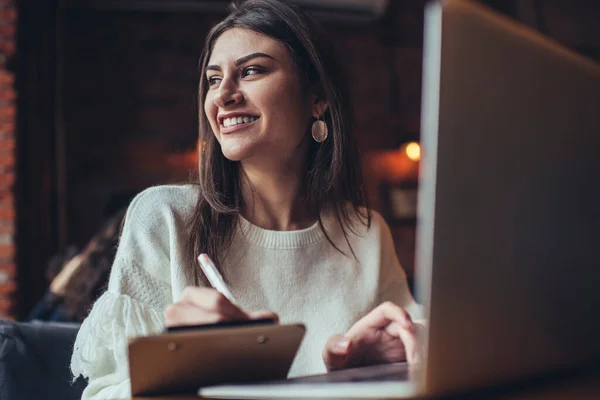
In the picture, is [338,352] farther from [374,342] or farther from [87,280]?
[87,280]

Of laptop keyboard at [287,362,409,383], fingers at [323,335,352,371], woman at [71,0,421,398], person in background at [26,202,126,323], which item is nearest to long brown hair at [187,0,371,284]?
woman at [71,0,421,398]

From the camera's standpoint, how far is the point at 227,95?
3.44ft

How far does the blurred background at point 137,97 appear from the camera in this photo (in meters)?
4.27

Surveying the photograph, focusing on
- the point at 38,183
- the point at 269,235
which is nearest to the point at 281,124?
the point at 269,235

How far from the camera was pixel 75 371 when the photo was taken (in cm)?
85

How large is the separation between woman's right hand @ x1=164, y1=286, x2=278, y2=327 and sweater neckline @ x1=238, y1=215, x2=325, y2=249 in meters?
0.51

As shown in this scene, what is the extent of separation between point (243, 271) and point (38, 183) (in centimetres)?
369

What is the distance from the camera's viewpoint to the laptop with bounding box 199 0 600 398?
39cm

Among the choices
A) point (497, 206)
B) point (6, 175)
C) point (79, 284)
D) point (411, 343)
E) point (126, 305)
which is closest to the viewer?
point (497, 206)

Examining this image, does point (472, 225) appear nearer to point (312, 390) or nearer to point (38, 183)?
point (312, 390)

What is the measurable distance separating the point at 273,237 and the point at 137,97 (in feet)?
14.3

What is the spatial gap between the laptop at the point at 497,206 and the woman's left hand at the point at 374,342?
227 millimetres

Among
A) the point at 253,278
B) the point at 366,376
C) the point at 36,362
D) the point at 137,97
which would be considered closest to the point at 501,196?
the point at 366,376

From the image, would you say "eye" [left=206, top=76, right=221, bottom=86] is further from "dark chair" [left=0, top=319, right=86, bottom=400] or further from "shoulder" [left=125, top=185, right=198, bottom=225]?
"dark chair" [left=0, top=319, right=86, bottom=400]
